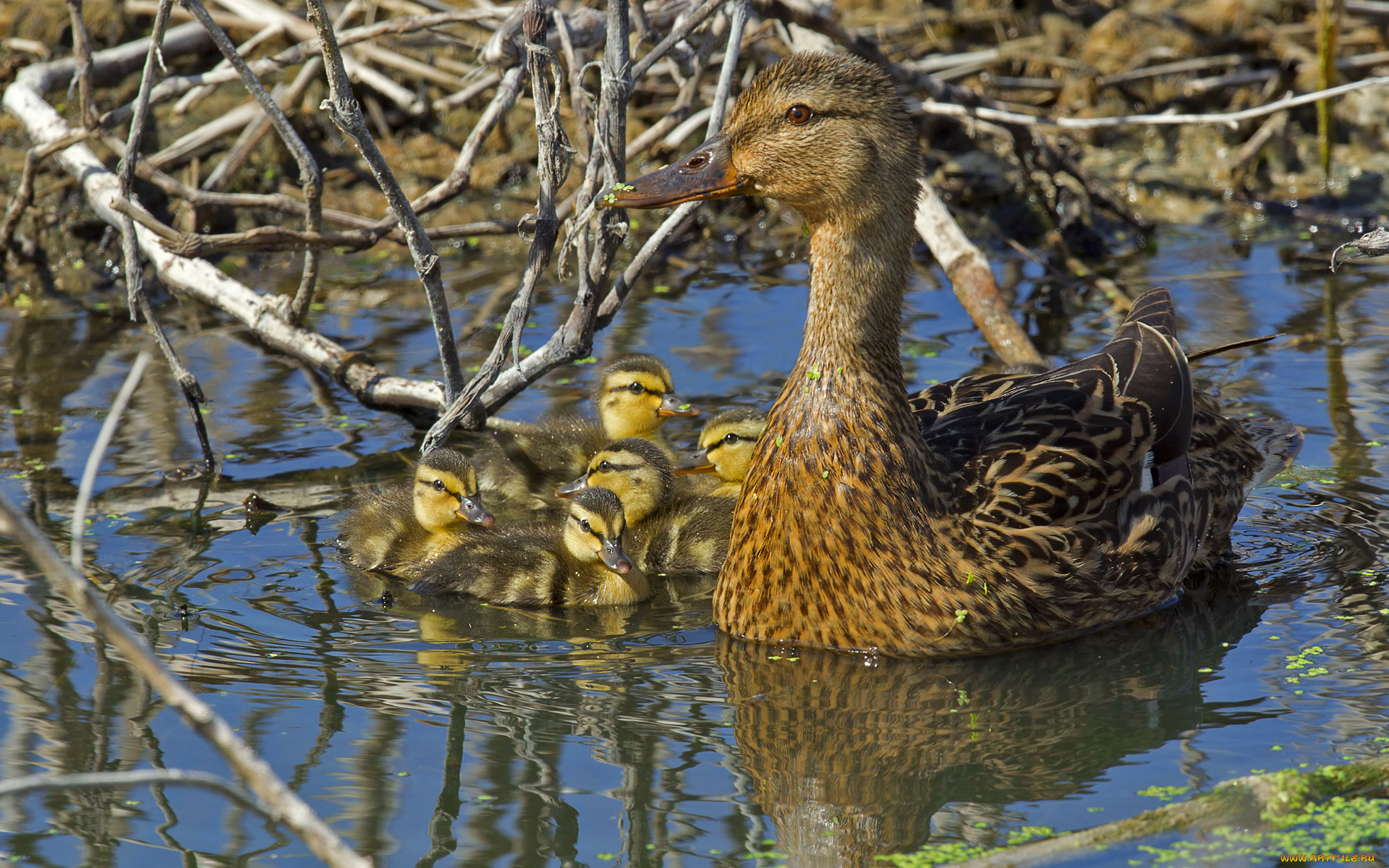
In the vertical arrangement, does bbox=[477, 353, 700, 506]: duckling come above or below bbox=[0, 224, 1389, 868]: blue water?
above

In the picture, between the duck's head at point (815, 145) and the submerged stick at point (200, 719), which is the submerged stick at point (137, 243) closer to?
the duck's head at point (815, 145)

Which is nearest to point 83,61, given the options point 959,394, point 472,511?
point 472,511

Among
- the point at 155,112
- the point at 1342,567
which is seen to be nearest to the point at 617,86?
the point at 1342,567

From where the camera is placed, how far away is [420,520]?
15.3 feet

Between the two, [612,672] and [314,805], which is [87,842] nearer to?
[314,805]

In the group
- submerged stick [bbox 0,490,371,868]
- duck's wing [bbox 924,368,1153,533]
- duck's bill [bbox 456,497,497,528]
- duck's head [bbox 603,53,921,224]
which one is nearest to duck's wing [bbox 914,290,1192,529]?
duck's wing [bbox 924,368,1153,533]

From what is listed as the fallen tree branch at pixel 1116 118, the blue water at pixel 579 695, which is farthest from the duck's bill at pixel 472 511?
the fallen tree branch at pixel 1116 118

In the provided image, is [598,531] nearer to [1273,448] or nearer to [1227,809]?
[1227,809]

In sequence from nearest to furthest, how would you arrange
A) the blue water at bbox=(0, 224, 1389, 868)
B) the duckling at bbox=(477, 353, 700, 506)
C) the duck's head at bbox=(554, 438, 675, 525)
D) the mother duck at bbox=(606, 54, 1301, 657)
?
the blue water at bbox=(0, 224, 1389, 868) < the mother duck at bbox=(606, 54, 1301, 657) < the duck's head at bbox=(554, 438, 675, 525) < the duckling at bbox=(477, 353, 700, 506)

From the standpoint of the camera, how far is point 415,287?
294 inches

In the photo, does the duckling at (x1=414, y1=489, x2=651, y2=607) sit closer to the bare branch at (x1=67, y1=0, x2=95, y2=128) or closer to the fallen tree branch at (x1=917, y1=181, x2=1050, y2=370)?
the fallen tree branch at (x1=917, y1=181, x2=1050, y2=370)

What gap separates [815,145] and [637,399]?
5.24ft

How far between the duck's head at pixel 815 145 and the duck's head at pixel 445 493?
1049mm

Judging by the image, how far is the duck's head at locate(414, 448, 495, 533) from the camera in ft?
15.0
